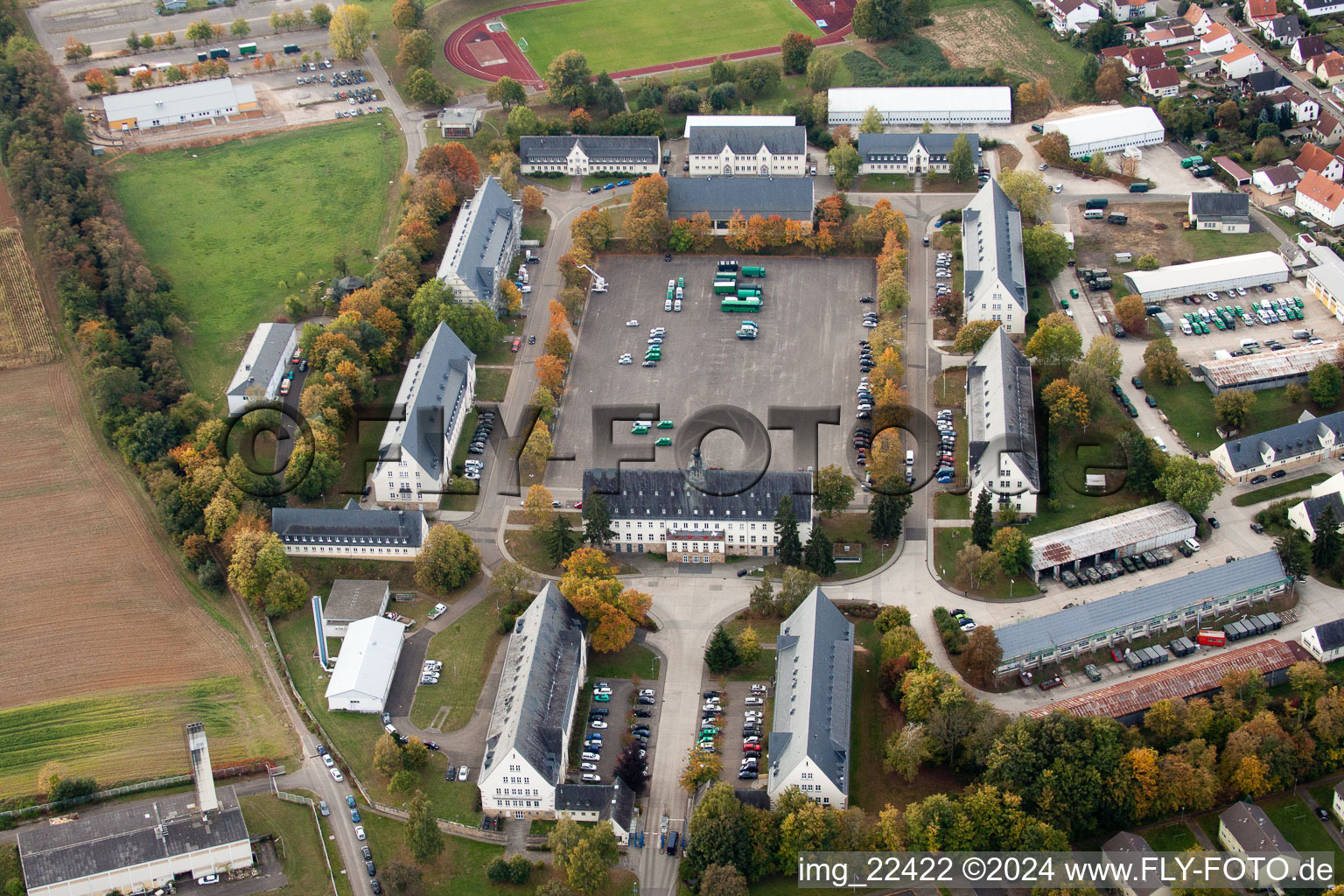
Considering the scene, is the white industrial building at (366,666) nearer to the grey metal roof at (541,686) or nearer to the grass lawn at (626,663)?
the grey metal roof at (541,686)

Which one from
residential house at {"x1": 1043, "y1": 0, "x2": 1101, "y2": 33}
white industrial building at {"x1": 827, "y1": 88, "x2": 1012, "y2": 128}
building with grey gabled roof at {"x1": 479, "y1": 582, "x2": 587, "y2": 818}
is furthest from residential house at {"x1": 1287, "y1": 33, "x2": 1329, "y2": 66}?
building with grey gabled roof at {"x1": 479, "y1": 582, "x2": 587, "y2": 818}

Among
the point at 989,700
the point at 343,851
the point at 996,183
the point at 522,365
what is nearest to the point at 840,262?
the point at 996,183

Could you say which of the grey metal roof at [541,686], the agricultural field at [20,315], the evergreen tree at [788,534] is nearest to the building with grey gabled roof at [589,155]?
the agricultural field at [20,315]

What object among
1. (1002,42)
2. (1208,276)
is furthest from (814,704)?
(1002,42)

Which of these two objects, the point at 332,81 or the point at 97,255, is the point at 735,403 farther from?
the point at 332,81

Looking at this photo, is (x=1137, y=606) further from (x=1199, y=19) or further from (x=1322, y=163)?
(x=1199, y=19)

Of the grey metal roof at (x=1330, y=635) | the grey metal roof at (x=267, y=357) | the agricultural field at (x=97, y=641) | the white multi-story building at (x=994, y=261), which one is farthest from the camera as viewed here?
the white multi-story building at (x=994, y=261)

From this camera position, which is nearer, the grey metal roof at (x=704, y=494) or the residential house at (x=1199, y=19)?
the grey metal roof at (x=704, y=494)
